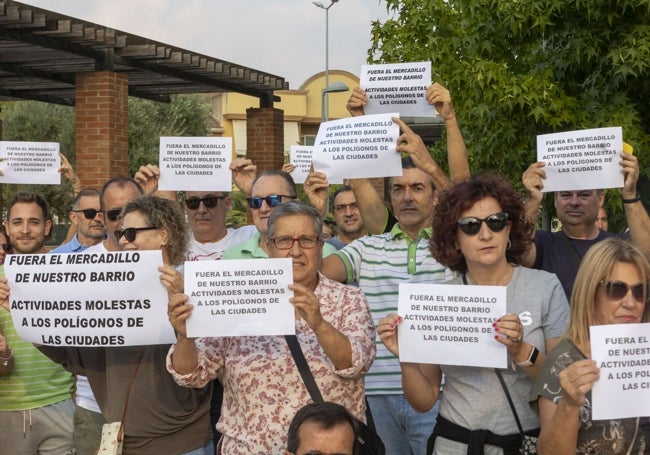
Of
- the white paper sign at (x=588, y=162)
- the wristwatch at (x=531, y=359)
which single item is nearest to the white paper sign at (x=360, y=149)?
the white paper sign at (x=588, y=162)

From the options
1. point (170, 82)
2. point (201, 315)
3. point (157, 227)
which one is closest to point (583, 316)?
point (201, 315)

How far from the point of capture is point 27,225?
661 centimetres

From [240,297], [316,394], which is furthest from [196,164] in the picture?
[316,394]

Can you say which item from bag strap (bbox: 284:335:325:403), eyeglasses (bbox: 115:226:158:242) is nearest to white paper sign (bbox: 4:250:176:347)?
eyeglasses (bbox: 115:226:158:242)

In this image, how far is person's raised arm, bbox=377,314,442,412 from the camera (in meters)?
4.16

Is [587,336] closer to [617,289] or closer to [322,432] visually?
[617,289]

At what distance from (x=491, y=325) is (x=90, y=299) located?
6.19 feet

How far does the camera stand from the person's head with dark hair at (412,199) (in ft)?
18.1

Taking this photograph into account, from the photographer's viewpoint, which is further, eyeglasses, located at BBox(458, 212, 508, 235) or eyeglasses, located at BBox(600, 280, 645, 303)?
eyeglasses, located at BBox(458, 212, 508, 235)

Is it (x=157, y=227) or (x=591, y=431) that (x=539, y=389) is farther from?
(x=157, y=227)

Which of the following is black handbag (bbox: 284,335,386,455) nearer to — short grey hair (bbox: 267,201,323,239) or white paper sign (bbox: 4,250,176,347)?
short grey hair (bbox: 267,201,323,239)

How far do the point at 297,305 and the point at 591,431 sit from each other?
1200 millimetres

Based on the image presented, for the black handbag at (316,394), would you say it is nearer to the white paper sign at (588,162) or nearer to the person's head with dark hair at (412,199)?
the person's head with dark hair at (412,199)

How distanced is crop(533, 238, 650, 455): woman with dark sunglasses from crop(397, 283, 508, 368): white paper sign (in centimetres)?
25
